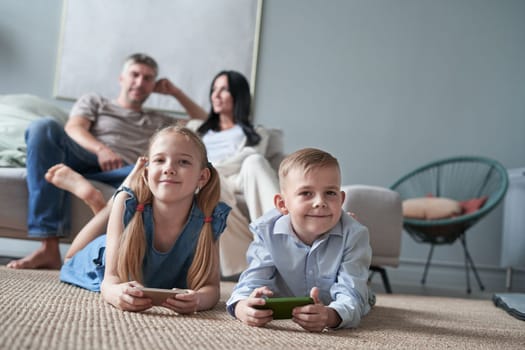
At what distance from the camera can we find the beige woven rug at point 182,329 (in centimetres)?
73

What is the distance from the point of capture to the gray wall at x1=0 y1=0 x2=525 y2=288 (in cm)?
347

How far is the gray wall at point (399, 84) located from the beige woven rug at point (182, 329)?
7.03 feet

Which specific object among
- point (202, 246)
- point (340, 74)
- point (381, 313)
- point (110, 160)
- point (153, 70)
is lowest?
point (381, 313)

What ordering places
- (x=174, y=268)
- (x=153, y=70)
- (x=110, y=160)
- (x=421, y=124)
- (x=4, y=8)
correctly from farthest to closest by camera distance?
(x=421, y=124) → (x=4, y=8) → (x=153, y=70) → (x=110, y=160) → (x=174, y=268)

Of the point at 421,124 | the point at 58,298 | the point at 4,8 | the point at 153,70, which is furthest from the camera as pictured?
the point at 421,124

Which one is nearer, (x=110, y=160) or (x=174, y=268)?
(x=174, y=268)

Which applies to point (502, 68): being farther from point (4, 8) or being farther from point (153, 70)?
point (4, 8)

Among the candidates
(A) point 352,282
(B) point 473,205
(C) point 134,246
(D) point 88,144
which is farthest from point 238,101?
(A) point 352,282

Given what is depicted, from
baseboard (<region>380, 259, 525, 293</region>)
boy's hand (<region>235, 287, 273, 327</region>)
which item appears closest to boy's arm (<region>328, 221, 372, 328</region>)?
boy's hand (<region>235, 287, 273, 327</region>)

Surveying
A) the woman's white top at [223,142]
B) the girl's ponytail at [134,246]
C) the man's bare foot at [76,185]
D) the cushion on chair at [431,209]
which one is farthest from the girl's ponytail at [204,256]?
the cushion on chair at [431,209]

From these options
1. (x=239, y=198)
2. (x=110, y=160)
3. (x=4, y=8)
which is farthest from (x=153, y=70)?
(x=4, y=8)

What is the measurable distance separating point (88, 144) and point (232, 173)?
1.86 ft

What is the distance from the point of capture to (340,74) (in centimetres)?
351

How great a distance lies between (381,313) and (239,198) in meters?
0.86
